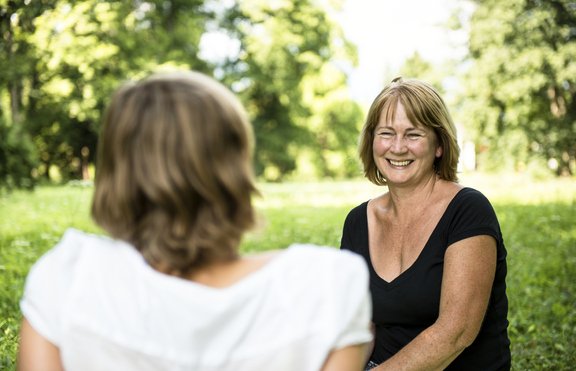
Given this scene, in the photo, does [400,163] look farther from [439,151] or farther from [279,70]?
[279,70]

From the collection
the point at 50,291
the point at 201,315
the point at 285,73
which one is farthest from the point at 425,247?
the point at 285,73

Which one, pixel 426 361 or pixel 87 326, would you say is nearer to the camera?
pixel 87 326

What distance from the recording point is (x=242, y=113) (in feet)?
3.83

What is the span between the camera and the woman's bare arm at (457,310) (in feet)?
6.59

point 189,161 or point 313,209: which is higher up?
point 189,161

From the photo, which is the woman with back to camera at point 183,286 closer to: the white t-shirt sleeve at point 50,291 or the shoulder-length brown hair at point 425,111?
the white t-shirt sleeve at point 50,291

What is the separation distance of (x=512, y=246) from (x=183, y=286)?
24.6 ft

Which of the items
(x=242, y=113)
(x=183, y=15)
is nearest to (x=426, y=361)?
(x=242, y=113)

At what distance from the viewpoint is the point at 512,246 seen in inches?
296

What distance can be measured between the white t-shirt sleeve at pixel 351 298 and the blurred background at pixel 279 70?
49.4 ft

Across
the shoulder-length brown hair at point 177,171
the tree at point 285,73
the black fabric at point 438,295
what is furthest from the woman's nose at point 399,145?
the tree at point 285,73

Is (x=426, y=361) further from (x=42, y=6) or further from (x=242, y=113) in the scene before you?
(x=42, y=6)

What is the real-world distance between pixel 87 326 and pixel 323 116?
33780 millimetres

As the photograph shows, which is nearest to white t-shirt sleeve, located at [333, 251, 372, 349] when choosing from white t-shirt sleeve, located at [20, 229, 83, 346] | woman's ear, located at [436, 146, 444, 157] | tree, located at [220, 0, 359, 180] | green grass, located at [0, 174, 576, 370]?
green grass, located at [0, 174, 576, 370]
